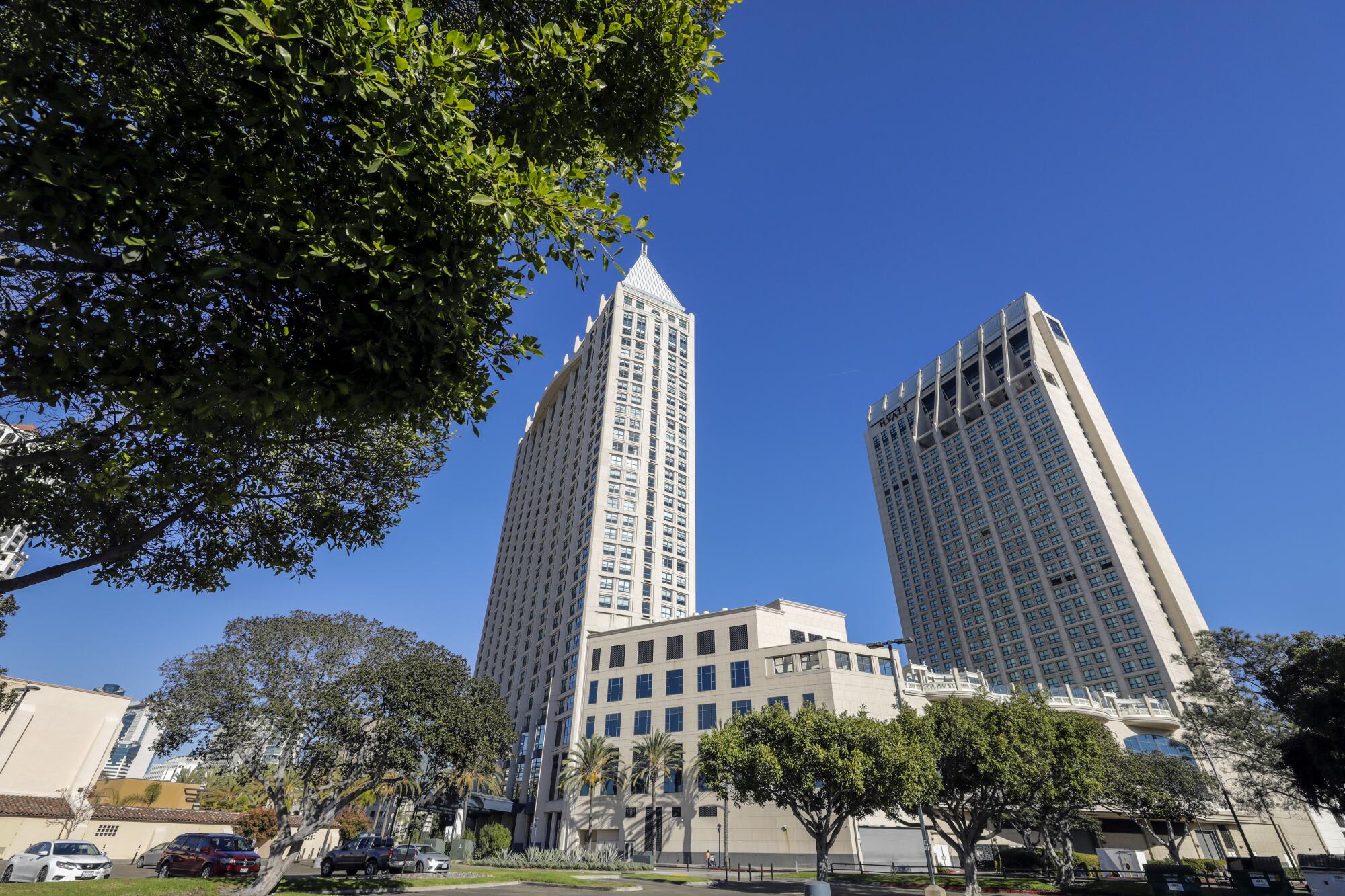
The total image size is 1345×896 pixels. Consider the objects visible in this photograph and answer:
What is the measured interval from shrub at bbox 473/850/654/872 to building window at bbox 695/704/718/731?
1154cm

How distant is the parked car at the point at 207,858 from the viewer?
2681 centimetres

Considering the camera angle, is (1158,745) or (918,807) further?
(1158,745)

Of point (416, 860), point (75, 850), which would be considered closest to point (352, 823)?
point (416, 860)

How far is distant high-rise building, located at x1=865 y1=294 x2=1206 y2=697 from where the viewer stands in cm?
8888

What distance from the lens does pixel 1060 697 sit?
63656 millimetres

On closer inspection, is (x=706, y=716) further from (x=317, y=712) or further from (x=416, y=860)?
(x=317, y=712)

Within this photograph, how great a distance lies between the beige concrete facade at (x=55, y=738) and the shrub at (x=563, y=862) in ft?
102

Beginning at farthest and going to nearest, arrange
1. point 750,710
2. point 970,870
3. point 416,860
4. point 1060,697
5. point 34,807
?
point 1060,697, point 750,710, point 34,807, point 416,860, point 970,870

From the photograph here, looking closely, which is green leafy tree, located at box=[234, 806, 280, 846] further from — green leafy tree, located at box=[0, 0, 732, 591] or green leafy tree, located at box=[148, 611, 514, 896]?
green leafy tree, located at box=[0, 0, 732, 591]

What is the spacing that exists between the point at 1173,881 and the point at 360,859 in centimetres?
3815

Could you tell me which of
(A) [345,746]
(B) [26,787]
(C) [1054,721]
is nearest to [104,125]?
(A) [345,746]

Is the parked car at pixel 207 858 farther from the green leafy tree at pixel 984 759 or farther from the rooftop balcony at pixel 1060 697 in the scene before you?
the rooftop balcony at pixel 1060 697

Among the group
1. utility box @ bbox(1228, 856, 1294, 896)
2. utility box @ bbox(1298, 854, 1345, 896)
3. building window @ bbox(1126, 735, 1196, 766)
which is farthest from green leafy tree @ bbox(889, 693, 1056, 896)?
building window @ bbox(1126, 735, 1196, 766)

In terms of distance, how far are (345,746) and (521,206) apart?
2752 centimetres
